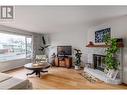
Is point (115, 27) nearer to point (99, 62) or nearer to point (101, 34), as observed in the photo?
point (101, 34)

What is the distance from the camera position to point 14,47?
171 cm

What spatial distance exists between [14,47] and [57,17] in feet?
2.69

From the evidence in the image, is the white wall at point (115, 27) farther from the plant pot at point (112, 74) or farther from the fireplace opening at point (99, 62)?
the plant pot at point (112, 74)

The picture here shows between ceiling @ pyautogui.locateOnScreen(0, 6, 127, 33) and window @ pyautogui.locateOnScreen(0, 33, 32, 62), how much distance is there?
0.17 m

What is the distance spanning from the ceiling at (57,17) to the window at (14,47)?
17cm

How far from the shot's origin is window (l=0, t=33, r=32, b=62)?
162cm

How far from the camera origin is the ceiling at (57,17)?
66.7 inches

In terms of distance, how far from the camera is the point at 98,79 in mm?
Answer: 2529

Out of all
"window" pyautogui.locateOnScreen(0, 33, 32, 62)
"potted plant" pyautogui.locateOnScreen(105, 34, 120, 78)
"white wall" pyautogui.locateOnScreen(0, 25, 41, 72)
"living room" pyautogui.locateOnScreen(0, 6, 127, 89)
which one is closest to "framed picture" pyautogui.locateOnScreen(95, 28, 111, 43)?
"living room" pyautogui.locateOnScreen(0, 6, 127, 89)

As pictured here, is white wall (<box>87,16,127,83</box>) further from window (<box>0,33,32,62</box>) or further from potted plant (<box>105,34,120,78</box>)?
window (<box>0,33,32,62</box>)

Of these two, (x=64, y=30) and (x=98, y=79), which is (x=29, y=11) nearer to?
(x=64, y=30)

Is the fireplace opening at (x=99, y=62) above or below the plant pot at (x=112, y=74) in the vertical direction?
above

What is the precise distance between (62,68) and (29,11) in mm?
1606

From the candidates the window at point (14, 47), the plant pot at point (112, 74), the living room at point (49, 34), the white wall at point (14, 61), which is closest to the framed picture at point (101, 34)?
the living room at point (49, 34)
